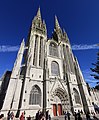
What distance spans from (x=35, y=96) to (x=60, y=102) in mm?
6439

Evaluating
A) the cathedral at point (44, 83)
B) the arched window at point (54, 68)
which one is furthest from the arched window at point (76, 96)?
the arched window at point (54, 68)

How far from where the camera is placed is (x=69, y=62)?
1112 inches

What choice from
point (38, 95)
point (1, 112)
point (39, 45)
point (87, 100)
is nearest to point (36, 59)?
point (39, 45)

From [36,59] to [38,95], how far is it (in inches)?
349

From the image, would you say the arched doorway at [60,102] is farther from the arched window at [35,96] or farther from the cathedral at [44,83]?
the arched window at [35,96]

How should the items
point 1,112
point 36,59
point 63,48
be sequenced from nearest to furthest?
point 1,112 → point 36,59 → point 63,48

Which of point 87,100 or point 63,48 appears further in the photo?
point 63,48

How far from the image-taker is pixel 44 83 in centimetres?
1964

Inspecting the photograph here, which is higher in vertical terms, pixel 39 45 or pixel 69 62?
pixel 39 45

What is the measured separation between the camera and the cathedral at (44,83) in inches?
632

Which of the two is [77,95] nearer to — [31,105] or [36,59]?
[31,105]

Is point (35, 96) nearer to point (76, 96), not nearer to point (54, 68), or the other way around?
point (54, 68)

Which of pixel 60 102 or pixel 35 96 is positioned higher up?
pixel 35 96

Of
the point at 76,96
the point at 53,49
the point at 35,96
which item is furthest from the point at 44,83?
the point at 53,49
